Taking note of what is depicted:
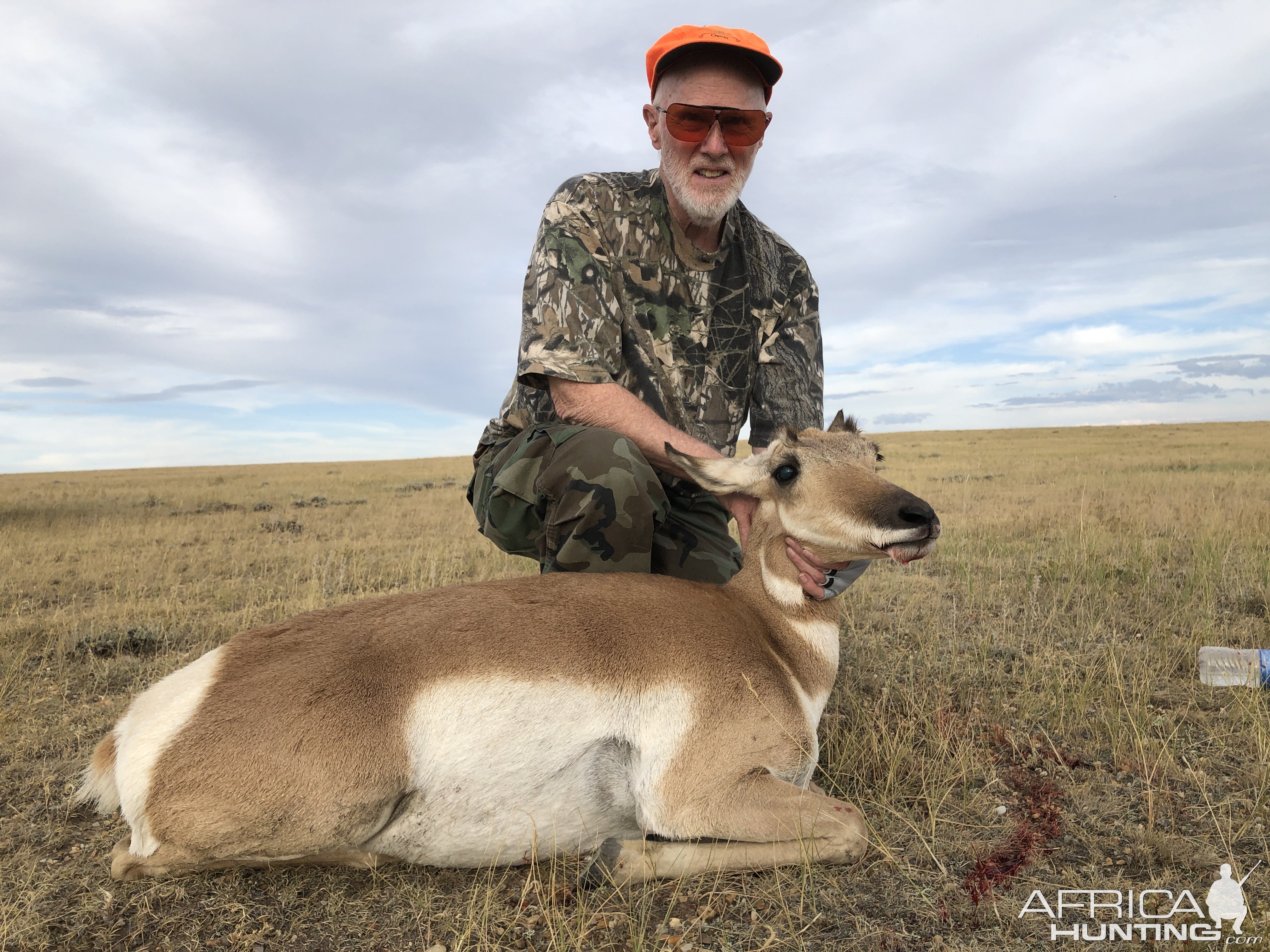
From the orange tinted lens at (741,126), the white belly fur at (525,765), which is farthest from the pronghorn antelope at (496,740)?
the orange tinted lens at (741,126)

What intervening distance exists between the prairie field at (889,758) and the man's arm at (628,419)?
131 cm

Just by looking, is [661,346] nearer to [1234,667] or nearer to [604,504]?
[604,504]

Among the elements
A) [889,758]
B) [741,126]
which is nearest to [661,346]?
[741,126]

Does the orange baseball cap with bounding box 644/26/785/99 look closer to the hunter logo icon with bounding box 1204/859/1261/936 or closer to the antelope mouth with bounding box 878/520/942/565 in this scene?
the antelope mouth with bounding box 878/520/942/565

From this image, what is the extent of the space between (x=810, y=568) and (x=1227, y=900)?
1832 millimetres

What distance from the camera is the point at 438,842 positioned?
9.39 feet

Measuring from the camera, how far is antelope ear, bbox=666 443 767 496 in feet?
12.0

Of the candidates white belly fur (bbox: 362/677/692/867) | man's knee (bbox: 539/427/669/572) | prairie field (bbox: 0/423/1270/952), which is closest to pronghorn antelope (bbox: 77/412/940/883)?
white belly fur (bbox: 362/677/692/867)

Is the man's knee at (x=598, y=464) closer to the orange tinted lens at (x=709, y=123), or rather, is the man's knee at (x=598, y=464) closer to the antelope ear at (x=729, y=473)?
the antelope ear at (x=729, y=473)

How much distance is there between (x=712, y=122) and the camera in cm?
500

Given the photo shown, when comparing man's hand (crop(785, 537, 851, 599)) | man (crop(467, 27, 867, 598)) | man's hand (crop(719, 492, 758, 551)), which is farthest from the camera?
man (crop(467, 27, 867, 598))

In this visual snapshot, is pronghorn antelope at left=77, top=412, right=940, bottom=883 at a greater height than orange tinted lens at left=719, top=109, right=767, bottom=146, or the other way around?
orange tinted lens at left=719, top=109, right=767, bottom=146

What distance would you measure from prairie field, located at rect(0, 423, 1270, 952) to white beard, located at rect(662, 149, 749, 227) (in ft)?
9.44

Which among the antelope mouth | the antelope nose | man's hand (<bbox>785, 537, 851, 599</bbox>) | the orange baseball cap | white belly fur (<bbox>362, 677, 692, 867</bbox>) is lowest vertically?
white belly fur (<bbox>362, 677, 692, 867</bbox>)
